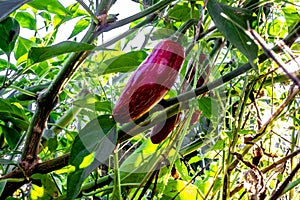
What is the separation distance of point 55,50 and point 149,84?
0.08 metres

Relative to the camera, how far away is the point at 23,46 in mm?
579

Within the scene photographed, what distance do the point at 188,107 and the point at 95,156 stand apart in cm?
11

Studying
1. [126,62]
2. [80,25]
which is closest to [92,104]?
[126,62]

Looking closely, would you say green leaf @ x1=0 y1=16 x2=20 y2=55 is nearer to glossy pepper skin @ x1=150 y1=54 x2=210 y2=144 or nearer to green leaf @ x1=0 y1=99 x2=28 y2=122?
green leaf @ x1=0 y1=99 x2=28 y2=122

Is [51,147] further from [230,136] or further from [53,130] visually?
[230,136]

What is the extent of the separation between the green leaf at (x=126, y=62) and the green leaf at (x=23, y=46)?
0.18 metres

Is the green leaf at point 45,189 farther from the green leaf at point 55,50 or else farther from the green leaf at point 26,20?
the green leaf at point 26,20

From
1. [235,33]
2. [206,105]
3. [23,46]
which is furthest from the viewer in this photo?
[23,46]

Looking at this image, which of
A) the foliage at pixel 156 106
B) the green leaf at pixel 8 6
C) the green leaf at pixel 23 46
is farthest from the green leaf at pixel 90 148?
the green leaf at pixel 23 46

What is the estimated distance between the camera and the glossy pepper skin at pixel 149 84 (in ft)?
1.09

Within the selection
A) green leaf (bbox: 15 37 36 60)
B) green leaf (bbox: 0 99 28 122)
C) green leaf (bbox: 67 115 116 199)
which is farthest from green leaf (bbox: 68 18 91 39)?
green leaf (bbox: 67 115 116 199)

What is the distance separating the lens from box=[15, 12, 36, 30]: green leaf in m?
0.61

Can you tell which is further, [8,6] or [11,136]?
[11,136]

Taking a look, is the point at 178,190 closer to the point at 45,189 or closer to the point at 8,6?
the point at 45,189
